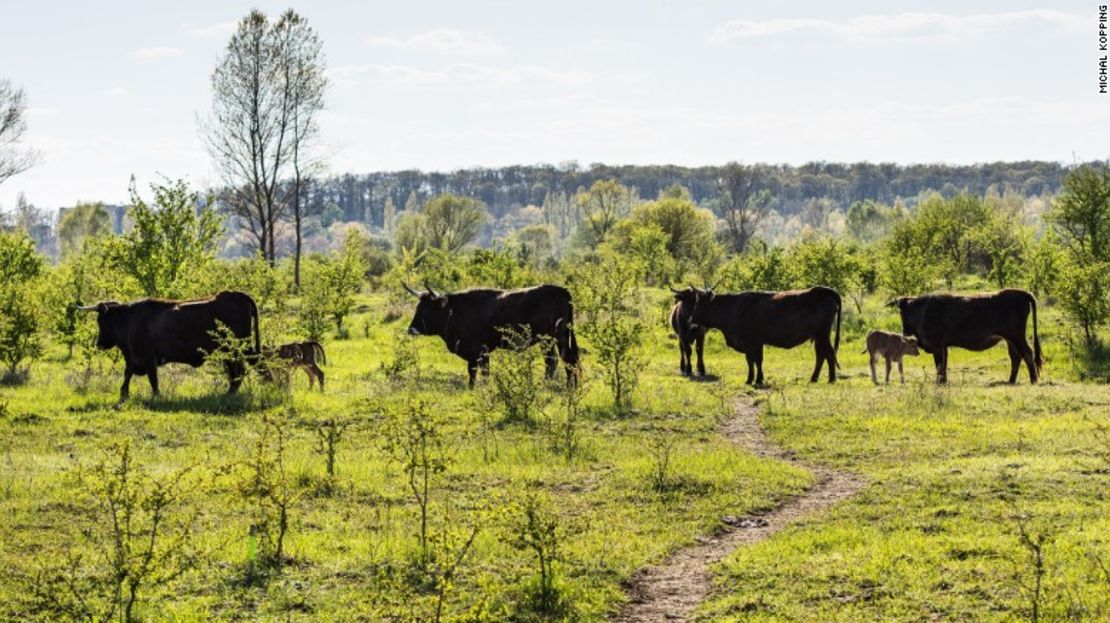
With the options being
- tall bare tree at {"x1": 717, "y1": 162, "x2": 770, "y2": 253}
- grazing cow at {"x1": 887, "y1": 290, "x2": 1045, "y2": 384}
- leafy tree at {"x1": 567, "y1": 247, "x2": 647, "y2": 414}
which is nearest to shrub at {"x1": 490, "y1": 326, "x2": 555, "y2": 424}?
leafy tree at {"x1": 567, "y1": 247, "x2": 647, "y2": 414}

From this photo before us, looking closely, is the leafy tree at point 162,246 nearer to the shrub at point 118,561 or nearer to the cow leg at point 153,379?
the cow leg at point 153,379

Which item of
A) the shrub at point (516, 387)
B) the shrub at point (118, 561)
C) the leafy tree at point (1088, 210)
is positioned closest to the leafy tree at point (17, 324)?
the shrub at point (516, 387)

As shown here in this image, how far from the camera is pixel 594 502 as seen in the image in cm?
1261

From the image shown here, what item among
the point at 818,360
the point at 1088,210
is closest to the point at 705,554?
the point at 818,360

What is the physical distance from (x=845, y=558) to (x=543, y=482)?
181 inches

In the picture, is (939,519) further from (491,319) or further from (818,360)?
(491,319)

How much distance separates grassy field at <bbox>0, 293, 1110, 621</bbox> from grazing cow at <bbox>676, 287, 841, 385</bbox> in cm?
294

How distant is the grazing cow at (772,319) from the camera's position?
79.9 ft

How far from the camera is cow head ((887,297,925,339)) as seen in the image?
2439 cm

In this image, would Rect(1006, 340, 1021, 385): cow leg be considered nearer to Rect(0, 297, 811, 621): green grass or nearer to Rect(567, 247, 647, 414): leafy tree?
Rect(0, 297, 811, 621): green grass

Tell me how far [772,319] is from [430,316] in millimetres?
8570

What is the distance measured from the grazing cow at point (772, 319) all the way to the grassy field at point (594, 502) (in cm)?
294

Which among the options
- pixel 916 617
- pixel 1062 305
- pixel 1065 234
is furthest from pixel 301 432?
pixel 1065 234

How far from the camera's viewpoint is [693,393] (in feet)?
70.8
